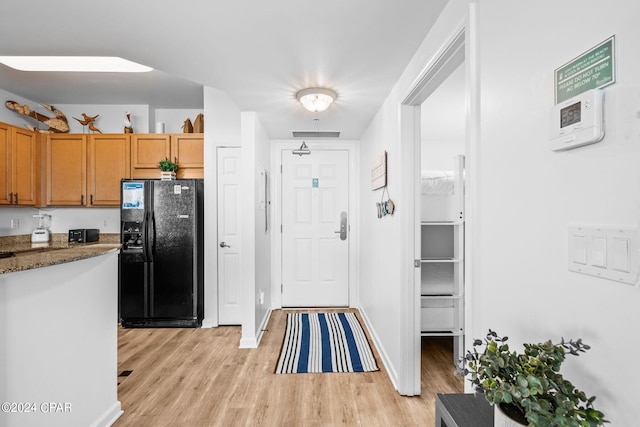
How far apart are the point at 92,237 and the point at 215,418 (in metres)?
2.96

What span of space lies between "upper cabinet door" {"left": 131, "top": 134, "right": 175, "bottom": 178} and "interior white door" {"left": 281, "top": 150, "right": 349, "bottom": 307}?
1502 mm

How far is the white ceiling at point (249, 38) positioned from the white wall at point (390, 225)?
4.0 inches

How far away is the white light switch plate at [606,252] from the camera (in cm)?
65

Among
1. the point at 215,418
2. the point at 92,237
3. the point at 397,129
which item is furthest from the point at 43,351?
the point at 92,237

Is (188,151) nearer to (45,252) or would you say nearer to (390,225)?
(45,252)

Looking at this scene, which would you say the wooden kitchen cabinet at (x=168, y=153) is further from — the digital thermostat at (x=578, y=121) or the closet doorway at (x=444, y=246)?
the digital thermostat at (x=578, y=121)

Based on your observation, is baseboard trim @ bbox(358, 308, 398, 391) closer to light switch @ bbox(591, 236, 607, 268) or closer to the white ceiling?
light switch @ bbox(591, 236, 607, 268)

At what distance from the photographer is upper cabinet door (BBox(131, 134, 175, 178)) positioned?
12.5 feet

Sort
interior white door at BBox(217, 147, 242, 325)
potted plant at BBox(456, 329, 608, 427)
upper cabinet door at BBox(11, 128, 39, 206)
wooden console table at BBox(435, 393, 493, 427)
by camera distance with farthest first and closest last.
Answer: interior white door at BBox(217, 147, 242, 325) < upper cabinet door at BBox(11, 128, 39, 206) < wooden console table at BBox(435, 393, 493, 427) < potted plant at BBox(456, 329, 608, 427)

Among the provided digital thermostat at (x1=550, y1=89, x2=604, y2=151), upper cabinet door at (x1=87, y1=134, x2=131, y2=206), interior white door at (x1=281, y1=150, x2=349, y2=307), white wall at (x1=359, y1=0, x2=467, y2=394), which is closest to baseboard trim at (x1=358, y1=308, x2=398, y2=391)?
white wall at (x1=359, y1=0, x2=467, y2=394)

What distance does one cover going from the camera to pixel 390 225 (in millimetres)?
2633

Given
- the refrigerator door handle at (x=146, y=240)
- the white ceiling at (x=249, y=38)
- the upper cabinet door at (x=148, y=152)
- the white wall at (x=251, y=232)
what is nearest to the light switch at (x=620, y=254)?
the white ceiling at (x=249, y=38)

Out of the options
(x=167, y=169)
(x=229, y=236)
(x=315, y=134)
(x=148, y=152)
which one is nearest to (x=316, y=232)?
(x=229, y=236)

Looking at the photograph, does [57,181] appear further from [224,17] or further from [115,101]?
[224,17]
